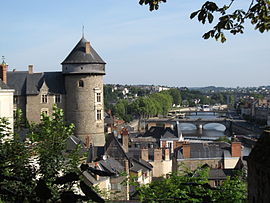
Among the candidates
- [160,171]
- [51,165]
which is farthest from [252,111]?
[51,165]

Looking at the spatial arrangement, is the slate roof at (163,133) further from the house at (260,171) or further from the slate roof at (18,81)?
the house at (260,171)

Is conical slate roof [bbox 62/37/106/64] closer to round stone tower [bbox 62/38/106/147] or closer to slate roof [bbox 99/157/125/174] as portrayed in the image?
round stone tower [bbox 62/38/106/147]

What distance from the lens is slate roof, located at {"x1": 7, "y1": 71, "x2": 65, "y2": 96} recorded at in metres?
25.5

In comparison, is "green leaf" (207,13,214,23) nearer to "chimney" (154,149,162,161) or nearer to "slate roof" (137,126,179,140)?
"chimney" (154,149,162,161)

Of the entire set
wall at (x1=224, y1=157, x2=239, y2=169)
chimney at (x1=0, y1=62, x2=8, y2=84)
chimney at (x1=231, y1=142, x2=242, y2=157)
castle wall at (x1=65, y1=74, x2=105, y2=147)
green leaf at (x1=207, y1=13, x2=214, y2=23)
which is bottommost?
wall at (x1=224, y1=157, x2=239, y2=169)

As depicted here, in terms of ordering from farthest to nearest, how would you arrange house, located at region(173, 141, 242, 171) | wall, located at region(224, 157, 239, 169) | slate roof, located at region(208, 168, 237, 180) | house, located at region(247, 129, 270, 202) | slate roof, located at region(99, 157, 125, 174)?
house, located at region(173, 141, 242, 171) → wall, located at region(224, 157, 239, 169) → slate roof, located at region(208, 168, 237, 180) → slate roof, located at region(99, 157, 125, 174) → house, located at region(247, 129, 270, 202)

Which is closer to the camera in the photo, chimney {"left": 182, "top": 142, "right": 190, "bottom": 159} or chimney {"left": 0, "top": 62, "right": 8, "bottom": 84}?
chimney {"left": 0, "top": 62, "right": 8, "bottom": 84}

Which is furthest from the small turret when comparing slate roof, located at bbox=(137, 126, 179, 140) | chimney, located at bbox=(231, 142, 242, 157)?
slate roof, located at bbox=(137, 126, 179, 140)

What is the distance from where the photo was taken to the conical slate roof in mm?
24516

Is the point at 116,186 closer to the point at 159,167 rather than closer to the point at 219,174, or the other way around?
the point at 219,174

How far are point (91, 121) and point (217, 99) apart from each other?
539 feet

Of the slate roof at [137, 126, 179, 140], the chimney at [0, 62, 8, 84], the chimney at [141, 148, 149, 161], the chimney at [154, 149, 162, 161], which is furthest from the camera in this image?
the slate roof at [137, 126, 179, 140]

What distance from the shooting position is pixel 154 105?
86625 mm

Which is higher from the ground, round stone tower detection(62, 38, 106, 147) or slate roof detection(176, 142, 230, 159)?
round stone tower detection(62, 38, 106, 147)
